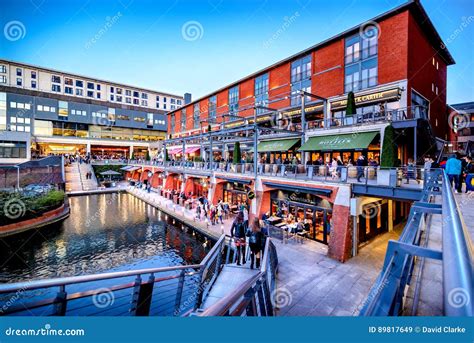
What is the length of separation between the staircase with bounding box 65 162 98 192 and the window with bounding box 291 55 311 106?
29739 mm

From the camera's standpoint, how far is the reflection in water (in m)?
→ 10.8

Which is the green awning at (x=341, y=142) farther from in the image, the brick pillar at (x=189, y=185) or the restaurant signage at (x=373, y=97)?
the brick pillar at (x=189, y=185)

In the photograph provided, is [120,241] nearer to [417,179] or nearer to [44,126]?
[417,179]

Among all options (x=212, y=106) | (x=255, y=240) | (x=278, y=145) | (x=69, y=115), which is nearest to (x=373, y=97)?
(x=278, y=145)

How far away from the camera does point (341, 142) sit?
15797mm

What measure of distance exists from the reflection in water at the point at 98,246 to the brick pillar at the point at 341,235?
22.6 feet

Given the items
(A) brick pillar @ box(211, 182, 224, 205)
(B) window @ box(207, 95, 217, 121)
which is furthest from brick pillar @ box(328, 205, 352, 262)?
(B) window @ box(207, 95, 217, 121)

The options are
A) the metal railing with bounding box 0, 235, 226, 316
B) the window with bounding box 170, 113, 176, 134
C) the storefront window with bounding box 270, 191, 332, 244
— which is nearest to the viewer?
the metal railing with bounding box 0, 235, 226, 316

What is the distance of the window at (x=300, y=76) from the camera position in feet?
75.7

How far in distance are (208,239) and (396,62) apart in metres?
18.4

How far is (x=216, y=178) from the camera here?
21.0m

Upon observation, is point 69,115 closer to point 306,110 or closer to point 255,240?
point 306,110

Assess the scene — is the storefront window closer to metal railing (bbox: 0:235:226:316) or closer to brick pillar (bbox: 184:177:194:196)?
metal railing (bbox: 0:235:226:316)

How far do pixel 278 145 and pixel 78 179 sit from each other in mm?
31247
